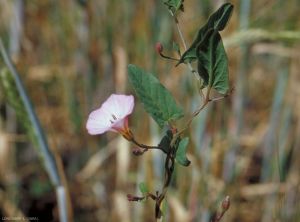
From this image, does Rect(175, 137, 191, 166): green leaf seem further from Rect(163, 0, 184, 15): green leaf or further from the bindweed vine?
Rect(163, 0, 184, 15): green leaf

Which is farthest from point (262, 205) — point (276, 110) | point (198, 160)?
point (198, 160)

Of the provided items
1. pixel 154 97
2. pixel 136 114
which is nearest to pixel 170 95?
pixel 154 97

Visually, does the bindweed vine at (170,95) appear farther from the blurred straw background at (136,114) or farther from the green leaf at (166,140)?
the blurred straw background at (136,114)

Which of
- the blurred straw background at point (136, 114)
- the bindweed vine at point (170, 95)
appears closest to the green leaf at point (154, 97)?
the bindweed vine at point (170, 95)

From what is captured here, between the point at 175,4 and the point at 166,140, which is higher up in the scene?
the point at 175,4

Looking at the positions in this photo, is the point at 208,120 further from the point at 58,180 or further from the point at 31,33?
the point at 31,33

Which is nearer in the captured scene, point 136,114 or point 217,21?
point 217,21

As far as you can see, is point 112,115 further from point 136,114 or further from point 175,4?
point 136,114
